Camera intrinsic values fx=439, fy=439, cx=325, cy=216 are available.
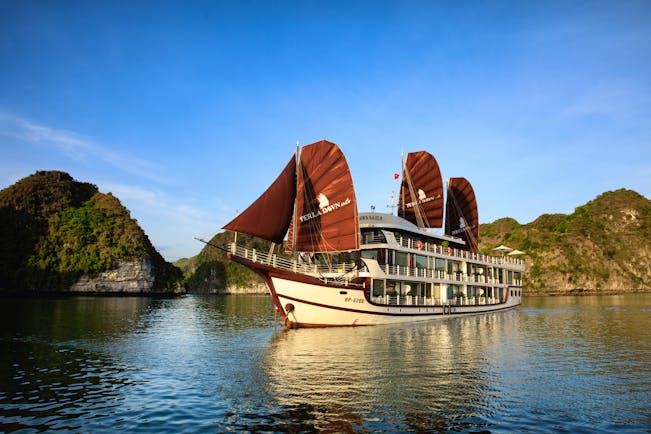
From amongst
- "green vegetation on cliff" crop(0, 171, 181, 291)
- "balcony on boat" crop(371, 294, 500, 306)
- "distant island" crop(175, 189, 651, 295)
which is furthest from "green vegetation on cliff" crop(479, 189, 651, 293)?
"green vegetation on cliff" crop(0, 171, 181, 291)

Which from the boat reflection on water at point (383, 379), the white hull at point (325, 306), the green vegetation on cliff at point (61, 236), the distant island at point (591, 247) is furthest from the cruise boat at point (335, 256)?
the distant island at point (591, 247)

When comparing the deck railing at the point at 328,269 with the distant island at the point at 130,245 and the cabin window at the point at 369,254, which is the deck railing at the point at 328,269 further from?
the distant island at the point at 130,245

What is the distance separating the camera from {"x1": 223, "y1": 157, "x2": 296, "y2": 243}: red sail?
92.5 ft

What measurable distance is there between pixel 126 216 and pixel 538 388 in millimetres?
148840

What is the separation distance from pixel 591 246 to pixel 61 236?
17675 centimetres

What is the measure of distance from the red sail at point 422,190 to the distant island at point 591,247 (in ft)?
397

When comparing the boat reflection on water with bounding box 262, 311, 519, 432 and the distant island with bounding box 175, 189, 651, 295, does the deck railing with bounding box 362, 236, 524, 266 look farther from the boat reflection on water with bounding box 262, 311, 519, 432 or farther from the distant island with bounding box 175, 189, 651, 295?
the distant island with bounding box 175, 189, 651, 295

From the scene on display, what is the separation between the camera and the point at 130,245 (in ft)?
436

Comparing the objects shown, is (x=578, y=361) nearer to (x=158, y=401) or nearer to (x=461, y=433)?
(x=461, y=433)

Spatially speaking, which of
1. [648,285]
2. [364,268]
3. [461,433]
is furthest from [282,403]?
[648,285]

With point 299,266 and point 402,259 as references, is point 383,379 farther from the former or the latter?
point 402,259

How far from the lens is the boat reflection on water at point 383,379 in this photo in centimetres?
1108

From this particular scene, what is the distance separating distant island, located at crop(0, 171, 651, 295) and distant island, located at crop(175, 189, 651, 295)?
34 centimetres

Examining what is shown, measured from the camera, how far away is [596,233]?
550 ft
